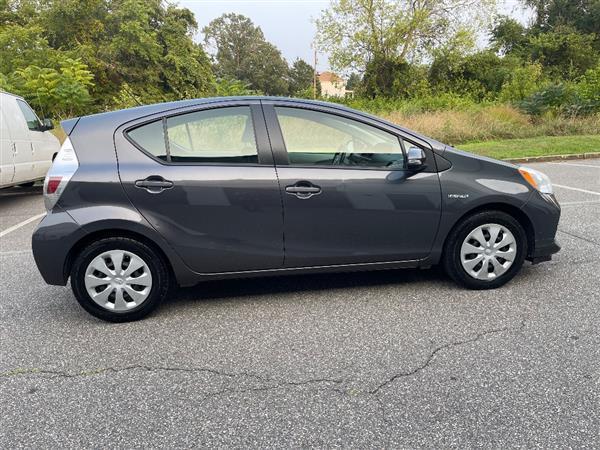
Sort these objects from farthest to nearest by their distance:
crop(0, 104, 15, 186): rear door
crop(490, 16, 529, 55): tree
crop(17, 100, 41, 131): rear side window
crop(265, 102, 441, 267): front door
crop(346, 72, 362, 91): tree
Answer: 1. crop(490, 16, 529, 55): tree
2. crop(346, 72, 362, 91): tree
3. crop(17, 100, 41, 131): rear side window
4. crop(0, 104, 15, 186): rear door
5. crop(265, 102, 441, 267): front door

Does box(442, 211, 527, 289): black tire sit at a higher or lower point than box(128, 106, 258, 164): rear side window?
lower

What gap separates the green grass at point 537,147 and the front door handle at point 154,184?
10.5 meters

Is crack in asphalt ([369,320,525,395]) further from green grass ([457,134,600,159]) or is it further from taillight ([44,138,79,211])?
green grass ([457,134,600,159])

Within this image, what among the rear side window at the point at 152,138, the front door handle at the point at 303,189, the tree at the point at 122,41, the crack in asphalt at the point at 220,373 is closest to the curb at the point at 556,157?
the front door handle at the point at 303,189

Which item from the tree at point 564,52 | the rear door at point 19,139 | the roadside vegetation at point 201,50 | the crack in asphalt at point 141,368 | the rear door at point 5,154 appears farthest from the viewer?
the tree at point 564,52

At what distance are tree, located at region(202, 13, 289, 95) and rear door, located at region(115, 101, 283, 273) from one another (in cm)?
7384

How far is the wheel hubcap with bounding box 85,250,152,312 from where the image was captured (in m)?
3.19

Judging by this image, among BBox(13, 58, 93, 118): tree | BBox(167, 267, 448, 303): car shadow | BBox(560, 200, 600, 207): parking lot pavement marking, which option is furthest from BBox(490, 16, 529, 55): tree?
BBox(167, 267, 448, 303): car shadow

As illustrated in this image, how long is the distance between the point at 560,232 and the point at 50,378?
17.1ft

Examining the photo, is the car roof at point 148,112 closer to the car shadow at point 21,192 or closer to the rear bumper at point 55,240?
the rear bumper at point 55,240

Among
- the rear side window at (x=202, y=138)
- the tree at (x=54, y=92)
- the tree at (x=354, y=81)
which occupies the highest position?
the tree at (x=354, y=81)

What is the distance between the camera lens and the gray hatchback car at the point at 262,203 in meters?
3.17

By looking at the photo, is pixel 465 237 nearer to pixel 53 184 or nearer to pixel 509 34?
pixel 53 184

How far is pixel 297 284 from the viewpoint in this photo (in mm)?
3928
